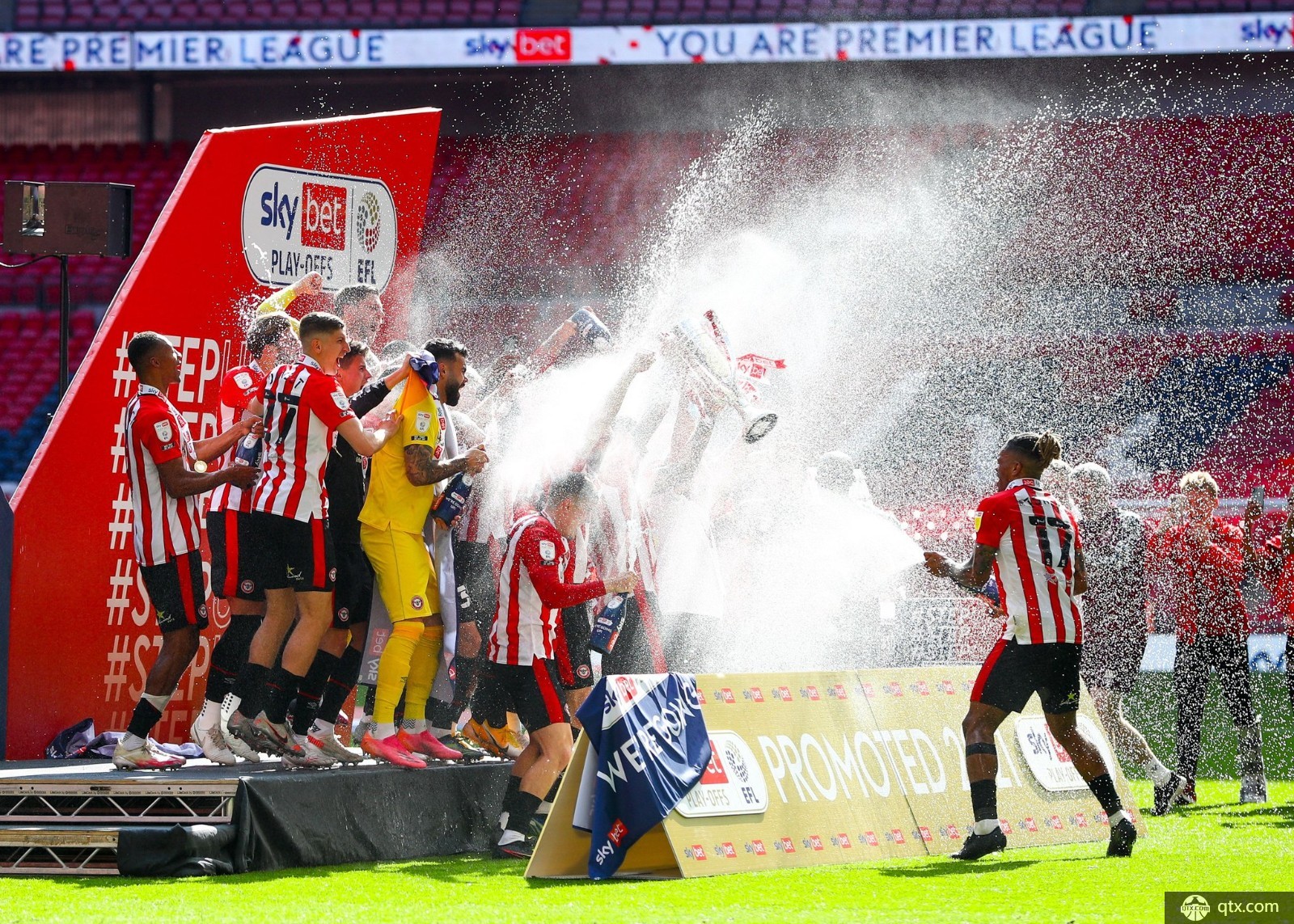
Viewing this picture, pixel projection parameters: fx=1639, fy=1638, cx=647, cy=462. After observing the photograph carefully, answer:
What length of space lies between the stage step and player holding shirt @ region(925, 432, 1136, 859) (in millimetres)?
3139

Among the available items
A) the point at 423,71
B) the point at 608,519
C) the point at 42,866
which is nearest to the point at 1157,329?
the point at 423,71

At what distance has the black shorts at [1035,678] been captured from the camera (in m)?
6.25

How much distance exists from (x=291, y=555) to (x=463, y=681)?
112 cm

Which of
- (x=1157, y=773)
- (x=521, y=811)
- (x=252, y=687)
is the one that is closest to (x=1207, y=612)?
(x=1157, y=773)

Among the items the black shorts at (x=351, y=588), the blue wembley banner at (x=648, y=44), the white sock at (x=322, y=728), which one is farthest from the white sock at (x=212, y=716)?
the blue wembley banner at (x=648, y=44)

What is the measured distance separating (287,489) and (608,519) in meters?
1.76

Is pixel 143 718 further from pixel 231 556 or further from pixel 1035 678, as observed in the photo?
pixel 1035 678

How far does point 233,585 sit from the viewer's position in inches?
250

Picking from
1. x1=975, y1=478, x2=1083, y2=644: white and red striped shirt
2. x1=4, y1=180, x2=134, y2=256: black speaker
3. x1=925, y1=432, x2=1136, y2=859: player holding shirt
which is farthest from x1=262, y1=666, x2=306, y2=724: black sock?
x1=4, y1=180, x2=134, y2=256: black speaker

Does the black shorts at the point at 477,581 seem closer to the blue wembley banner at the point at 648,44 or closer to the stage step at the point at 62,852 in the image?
the stage step at the point at 62,852

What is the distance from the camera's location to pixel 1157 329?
1958 centimetres

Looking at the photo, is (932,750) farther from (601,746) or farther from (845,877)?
(601,746)

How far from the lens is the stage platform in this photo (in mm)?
5750

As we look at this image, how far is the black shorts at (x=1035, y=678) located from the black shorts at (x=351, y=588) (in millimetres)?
2495
